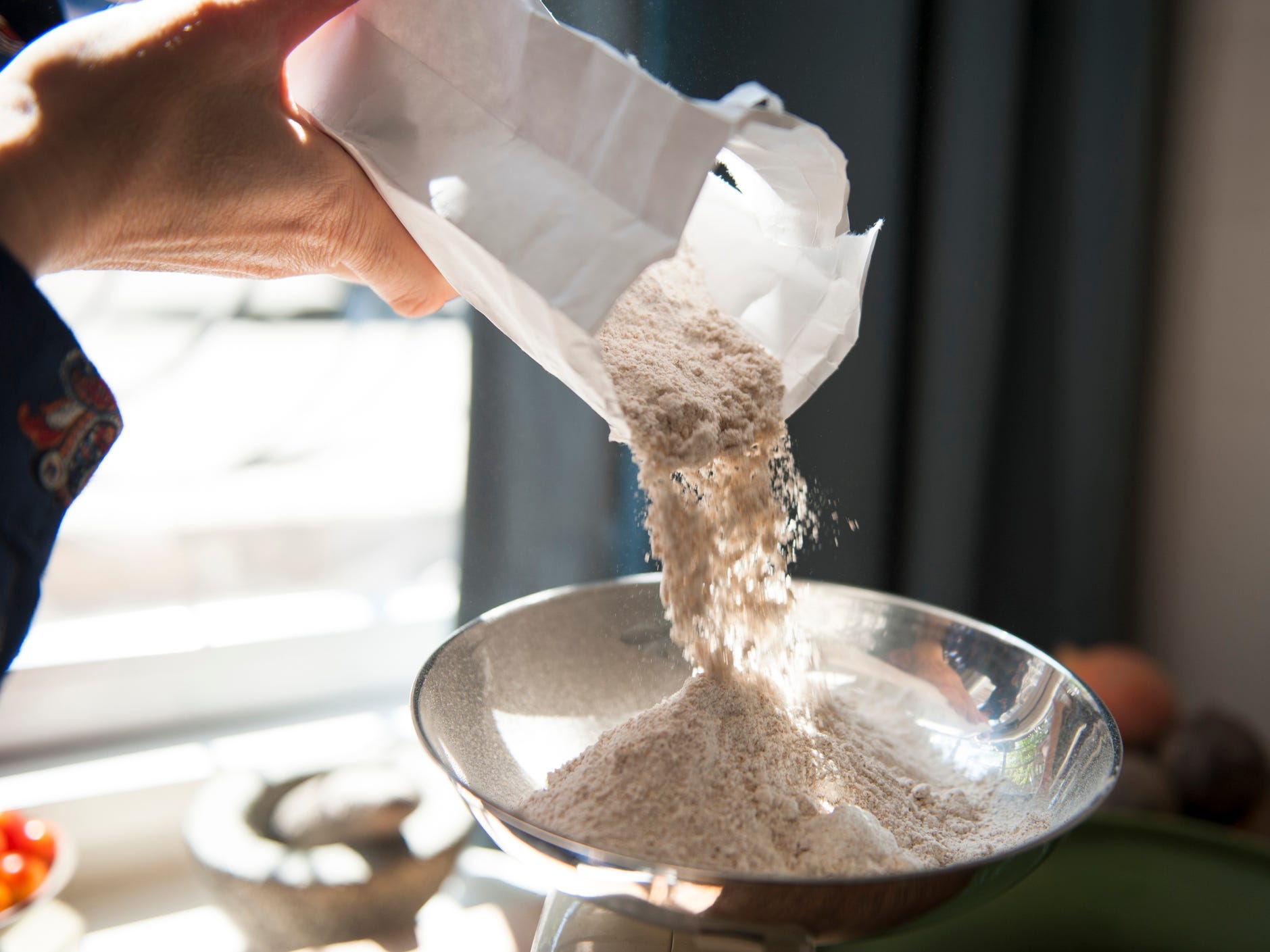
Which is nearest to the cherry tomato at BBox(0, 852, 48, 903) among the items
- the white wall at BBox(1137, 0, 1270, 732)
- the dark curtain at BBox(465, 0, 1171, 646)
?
the dark curtain at BBox(465, 0, 1171, 646)

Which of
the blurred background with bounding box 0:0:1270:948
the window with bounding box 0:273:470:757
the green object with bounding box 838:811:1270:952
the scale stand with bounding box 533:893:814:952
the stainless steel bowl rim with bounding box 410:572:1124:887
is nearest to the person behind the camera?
the stainless steel bowl rim with bounding box 410:572:1124:887

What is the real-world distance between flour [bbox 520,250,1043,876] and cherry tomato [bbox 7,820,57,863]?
0.66m

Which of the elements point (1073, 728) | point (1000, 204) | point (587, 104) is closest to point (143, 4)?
point (587, 104)

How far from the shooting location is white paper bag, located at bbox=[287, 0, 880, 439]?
471 millimetres

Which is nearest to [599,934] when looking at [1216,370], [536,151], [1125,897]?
[536,151]

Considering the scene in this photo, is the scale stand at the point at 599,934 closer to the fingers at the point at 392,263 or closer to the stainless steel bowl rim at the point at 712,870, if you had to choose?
the stainless steel bowl rim at the point at 712,870

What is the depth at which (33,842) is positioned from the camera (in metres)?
0.93

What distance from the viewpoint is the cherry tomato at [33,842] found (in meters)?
0.93

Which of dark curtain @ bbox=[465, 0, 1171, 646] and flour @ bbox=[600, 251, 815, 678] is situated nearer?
flour @ bbox=[600, 251, 815, 678]

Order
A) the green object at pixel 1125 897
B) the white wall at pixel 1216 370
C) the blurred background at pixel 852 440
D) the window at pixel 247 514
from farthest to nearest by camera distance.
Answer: the white wall at pixel 1216 370, the window at pixel 247 514, the blurred background at pixel 852 440, the green object at pixel 1125 897

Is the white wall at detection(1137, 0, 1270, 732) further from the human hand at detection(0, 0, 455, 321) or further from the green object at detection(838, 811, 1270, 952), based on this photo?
the human hand at detection(0, 0, 455, 321)

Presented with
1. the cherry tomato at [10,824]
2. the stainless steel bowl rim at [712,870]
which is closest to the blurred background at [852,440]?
the cherry tomato at [10,824]

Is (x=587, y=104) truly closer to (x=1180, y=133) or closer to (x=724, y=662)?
(x=724, y=662)

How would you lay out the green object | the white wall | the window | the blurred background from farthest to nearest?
1. the white wall
2. the window
3. the blurred background
4. the green object
